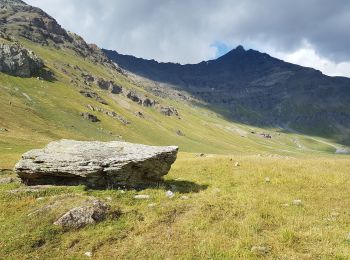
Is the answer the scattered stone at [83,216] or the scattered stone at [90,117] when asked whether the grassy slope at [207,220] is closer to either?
the scattered stone at [83,216]

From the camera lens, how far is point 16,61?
174625mm

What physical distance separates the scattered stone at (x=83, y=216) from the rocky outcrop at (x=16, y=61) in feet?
541

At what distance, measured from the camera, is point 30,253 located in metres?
16.2

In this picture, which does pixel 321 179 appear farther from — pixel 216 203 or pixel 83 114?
pixel 83 114

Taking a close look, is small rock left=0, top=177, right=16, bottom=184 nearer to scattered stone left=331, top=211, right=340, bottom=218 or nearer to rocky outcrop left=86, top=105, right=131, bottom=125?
scattered stone left=331, top=211, right=340, bottom=218

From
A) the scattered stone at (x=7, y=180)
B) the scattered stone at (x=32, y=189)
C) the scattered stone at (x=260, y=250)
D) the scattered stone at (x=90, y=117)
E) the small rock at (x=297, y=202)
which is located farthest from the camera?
the scattered stone at (x=90, y=117)

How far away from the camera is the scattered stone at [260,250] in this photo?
16.5 meters

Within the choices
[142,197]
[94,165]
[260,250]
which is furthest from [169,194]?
[260,250]

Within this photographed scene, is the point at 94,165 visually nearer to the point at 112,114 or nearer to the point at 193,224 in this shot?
the point at 193,224

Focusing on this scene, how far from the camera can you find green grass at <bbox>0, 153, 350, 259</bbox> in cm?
1662

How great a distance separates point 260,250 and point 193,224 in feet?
13.2

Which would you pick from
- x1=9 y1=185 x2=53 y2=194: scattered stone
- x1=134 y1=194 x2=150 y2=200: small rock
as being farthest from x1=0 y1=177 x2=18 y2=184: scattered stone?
x1=134 y1=194 x2=150 y2=200: small rock

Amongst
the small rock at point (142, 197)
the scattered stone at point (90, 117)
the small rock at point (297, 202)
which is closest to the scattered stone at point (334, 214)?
the small rock at point (297, 202)

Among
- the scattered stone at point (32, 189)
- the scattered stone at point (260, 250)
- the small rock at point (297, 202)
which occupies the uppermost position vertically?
the small rock at point (297, 202)
